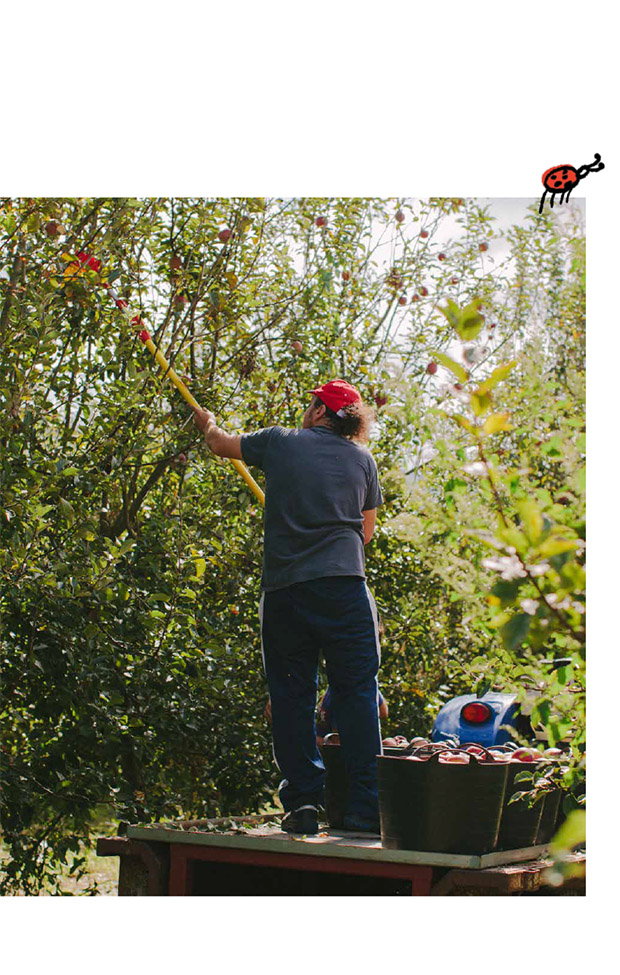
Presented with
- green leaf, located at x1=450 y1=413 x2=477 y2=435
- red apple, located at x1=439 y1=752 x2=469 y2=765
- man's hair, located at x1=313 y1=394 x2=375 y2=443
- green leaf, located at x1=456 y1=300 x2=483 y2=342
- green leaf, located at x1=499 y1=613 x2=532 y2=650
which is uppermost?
man's hair, located at x1=313 y1=394 x2=375 y2=443

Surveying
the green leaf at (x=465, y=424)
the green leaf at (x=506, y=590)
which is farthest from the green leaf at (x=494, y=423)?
the green leaf at (x=506, y=590)

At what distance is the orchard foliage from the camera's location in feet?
11.0

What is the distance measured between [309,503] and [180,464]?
109 centimetres

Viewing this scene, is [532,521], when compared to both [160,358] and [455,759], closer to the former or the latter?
[455,759]

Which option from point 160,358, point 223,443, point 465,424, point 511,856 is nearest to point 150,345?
point 160,358

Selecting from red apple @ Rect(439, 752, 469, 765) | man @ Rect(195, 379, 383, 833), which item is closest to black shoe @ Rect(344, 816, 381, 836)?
man @ Rect(195, 379, 383, 833)

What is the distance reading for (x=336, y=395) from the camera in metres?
3.14

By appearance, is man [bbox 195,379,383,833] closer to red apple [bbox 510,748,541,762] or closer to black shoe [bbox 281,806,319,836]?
black shoe [bbox 281,806,319,836]

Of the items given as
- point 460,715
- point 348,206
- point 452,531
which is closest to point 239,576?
point 460,715

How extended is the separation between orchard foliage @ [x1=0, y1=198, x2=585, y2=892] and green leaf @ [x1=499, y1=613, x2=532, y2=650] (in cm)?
117

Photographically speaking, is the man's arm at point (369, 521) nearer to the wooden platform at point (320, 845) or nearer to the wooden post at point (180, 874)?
the wooden platform at point (320, 845)

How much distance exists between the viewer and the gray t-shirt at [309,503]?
2.96 metres

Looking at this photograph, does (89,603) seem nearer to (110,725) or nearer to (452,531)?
(110,725)
